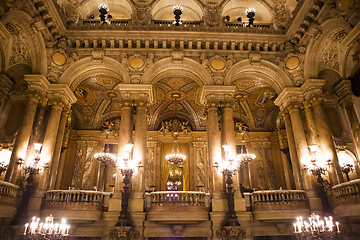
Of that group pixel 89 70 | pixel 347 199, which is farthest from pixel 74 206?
pixel 347 199

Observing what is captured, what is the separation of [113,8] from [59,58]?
4957 mm

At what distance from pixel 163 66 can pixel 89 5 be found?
19.1 feet

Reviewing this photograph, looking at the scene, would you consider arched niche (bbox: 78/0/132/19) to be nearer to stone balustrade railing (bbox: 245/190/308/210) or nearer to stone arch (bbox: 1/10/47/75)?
stone arch (bbox: 1/10/47/75)

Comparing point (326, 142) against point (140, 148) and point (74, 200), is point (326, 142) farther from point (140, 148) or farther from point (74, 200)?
point (74, 200)

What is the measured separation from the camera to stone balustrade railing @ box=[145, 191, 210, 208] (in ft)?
32.3

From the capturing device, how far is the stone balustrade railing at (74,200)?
31.5 ft

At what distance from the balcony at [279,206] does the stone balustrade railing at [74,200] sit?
5645mm

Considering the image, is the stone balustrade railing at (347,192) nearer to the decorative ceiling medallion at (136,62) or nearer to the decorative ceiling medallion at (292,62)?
the decorative ceiling medallion at (292,62)

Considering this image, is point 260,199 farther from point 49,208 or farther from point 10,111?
point 10,111

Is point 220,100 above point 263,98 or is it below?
below

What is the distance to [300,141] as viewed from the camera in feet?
36.1

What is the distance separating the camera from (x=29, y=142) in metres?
10.2

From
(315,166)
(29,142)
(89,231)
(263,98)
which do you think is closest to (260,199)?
(315,166)

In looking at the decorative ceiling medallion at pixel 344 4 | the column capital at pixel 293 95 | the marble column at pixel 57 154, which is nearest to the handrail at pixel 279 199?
the column capital at pixel 293 95
